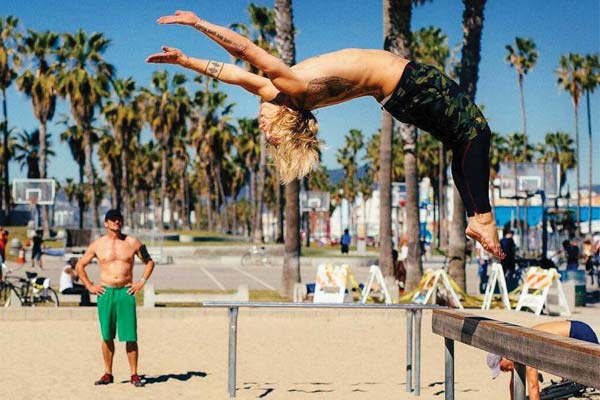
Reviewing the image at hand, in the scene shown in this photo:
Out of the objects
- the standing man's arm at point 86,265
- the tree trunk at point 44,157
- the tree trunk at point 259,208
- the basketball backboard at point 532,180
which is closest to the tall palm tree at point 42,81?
the tree trunk at point 44,157

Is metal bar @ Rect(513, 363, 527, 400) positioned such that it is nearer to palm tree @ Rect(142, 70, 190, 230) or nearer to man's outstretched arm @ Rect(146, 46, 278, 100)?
man's outstretched arm @ Rect(146, 46, 278, 100)

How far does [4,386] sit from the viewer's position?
35.4ft

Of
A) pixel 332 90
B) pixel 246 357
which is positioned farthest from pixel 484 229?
pixel 246 357

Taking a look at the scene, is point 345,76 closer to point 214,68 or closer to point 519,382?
point 214,68

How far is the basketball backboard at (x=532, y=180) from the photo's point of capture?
1291 inches

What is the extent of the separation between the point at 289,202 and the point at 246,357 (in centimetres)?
909

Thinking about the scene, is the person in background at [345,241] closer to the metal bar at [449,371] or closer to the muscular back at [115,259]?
the muscular back at [115,259]

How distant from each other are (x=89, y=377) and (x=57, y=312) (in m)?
6.49

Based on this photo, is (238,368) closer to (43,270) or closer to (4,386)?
(4,386)

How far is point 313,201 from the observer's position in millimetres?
67688

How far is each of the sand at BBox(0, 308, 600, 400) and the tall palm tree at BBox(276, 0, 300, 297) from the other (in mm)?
3515

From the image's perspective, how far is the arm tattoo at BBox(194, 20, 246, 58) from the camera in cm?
471

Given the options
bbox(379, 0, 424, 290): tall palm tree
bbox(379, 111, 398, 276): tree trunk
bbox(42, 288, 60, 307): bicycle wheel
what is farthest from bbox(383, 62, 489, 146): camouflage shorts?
bbox(379, 111, 398, 276): tree trunk

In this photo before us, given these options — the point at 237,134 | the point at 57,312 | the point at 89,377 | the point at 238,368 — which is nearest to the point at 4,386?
the point at 89,377
